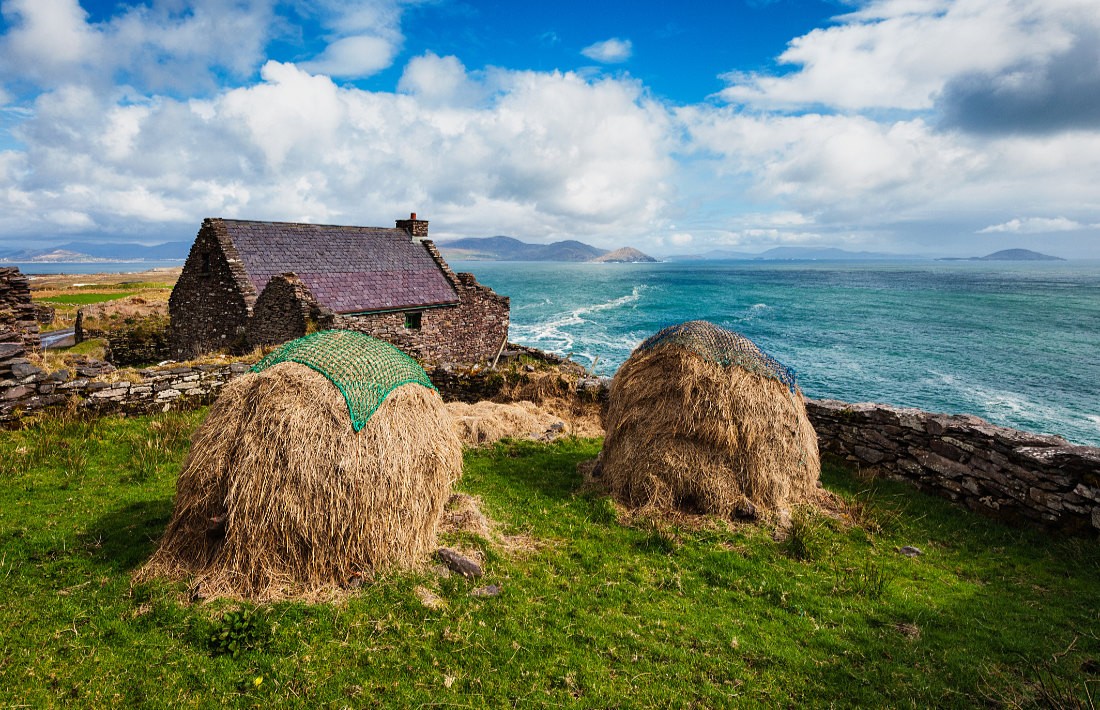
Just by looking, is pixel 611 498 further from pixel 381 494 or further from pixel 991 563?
pixel 991 563

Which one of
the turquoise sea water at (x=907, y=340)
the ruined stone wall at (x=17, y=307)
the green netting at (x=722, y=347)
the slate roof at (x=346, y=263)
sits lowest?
the turquoise sea water at (x=907, y=340)

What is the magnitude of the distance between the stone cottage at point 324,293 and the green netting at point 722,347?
11136mm

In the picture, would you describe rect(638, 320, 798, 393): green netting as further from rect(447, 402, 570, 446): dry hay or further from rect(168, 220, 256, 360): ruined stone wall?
rect(168, 220, 256, 360): ruined stone wall

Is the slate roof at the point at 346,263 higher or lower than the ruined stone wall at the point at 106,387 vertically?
higher

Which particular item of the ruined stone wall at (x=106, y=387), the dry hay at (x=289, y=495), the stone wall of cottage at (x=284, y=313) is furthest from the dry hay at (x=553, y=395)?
the dry hay at (x=289, y=495)

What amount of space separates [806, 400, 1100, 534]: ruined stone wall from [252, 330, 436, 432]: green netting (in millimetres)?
10894

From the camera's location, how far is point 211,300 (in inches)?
895


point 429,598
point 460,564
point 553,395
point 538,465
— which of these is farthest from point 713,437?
point 553,395

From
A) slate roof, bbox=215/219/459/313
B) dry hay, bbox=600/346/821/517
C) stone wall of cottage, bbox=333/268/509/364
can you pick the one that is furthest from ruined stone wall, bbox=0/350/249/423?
dry hay, bbox=600/346/821/517

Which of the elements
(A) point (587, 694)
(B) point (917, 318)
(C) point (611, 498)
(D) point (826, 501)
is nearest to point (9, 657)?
(A) point (587, 694)

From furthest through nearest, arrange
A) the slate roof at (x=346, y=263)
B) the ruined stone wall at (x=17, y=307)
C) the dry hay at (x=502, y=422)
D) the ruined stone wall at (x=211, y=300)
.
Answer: the slate roof at (x=346, y=263) → the ruined stone wall at (x=211, y=300) → the ruined stone wall at (x=17, y=307) → the dry hay at (x=502, y=422)

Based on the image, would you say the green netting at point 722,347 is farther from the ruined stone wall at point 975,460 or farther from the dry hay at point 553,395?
the dry hay at point 553,395

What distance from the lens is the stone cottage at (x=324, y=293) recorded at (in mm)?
20000

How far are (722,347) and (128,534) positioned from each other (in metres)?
11.2
